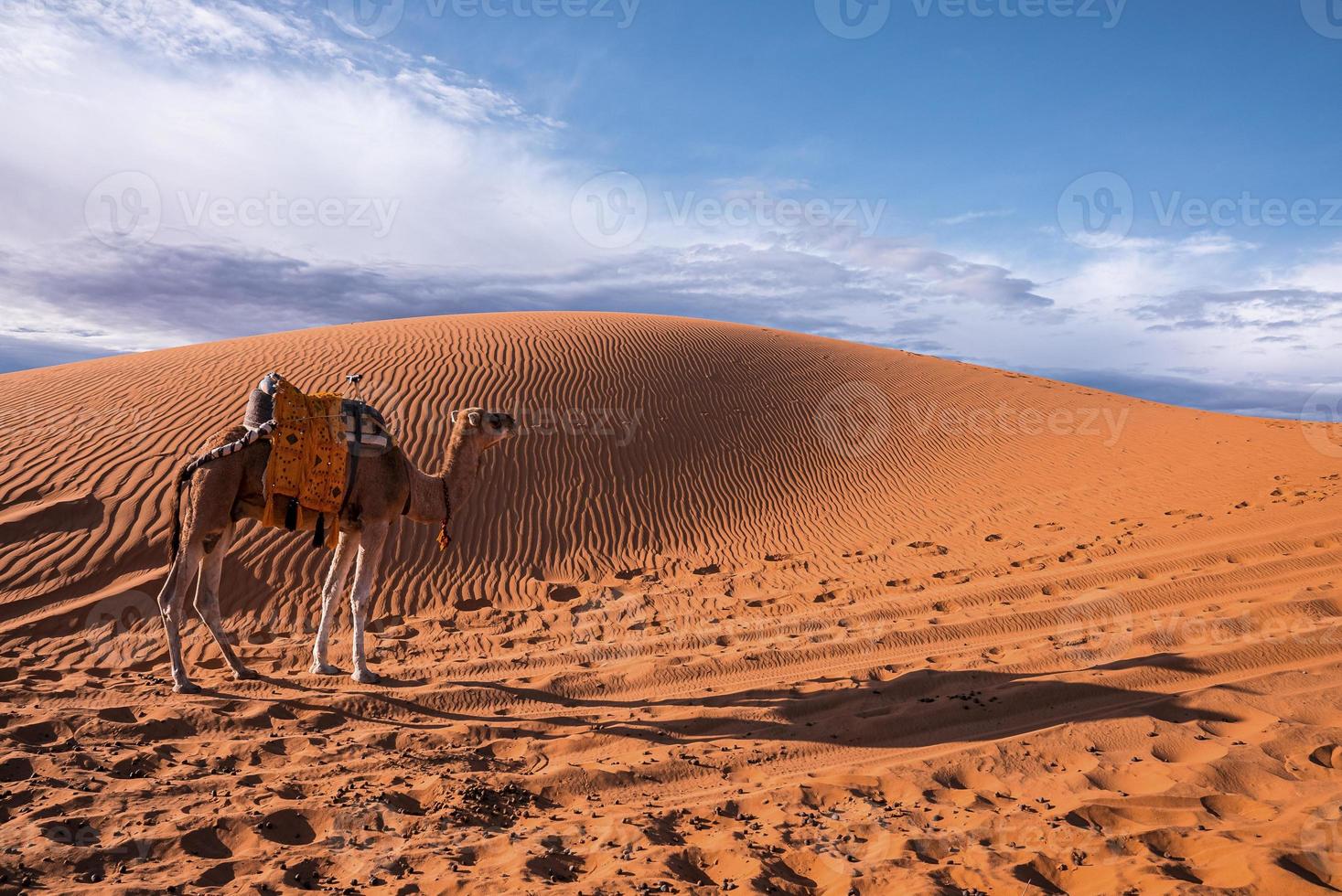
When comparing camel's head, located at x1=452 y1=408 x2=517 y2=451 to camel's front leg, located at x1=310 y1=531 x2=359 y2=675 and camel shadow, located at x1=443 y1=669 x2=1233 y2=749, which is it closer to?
camel's front leg, located at x1=310 y1=531 x2=359 y2=675

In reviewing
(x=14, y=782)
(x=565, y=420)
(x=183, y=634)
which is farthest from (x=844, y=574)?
(x=14, y=782)

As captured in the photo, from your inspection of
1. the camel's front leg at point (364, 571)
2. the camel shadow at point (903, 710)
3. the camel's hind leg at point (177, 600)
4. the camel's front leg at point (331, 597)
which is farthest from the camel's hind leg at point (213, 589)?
the camel shadow at point (903, 710)

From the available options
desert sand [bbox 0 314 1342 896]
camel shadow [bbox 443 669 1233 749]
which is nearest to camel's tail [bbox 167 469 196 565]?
desert sand [bbox 0 314 1342 896]

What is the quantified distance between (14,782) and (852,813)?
209 inches

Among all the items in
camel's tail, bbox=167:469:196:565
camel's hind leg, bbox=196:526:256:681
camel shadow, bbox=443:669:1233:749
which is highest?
camel's tail, bbox=167:469:196:565

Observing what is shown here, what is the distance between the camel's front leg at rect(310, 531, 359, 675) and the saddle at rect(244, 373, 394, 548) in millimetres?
452

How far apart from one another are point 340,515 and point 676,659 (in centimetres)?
359

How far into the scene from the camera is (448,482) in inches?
320

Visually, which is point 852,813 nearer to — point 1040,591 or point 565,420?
point 1040,591

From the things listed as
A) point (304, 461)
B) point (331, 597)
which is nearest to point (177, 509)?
point (304, 461)

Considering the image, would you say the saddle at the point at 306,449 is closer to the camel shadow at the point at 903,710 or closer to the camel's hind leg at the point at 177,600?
the camel's hind leg at the point at 177,600

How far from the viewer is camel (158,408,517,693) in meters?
7.18

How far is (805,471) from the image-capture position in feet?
52.7

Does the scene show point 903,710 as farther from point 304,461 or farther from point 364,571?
point 304,461
